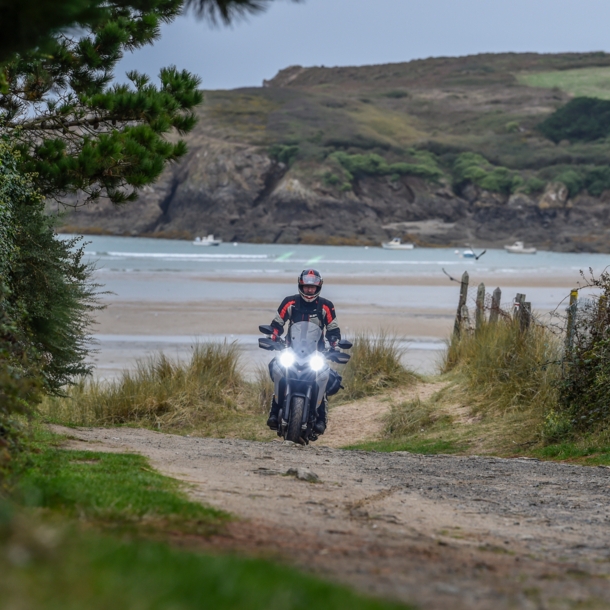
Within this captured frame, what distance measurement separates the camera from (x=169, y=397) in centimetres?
1522

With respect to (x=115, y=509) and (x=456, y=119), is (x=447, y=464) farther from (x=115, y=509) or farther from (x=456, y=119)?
(x=456, y=119)

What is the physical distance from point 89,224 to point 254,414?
349 feet

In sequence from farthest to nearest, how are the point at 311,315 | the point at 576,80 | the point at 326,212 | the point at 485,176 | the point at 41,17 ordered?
the point at 576,80
the point at 485,176
the point at 326,212
the point at 311,315
the point at 41,17

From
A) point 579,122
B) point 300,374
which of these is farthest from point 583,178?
point 300,374

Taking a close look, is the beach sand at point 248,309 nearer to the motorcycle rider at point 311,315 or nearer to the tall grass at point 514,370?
the motorcycle rider at point 311,315

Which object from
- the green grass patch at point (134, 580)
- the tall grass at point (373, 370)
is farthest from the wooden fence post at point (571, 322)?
the green grass patch at point (134, 580)

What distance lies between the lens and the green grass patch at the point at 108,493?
5098 mm

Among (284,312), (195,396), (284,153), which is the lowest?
(195,396)

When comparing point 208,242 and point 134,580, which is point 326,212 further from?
point 134,580

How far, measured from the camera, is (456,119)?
149500 millimetres

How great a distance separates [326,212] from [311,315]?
102976 mm

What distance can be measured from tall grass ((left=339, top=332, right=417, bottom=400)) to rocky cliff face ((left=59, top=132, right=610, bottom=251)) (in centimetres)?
9248

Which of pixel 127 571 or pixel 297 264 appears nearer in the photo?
pixel 127 571

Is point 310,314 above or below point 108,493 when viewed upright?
above
